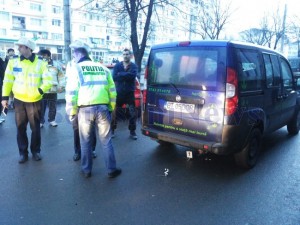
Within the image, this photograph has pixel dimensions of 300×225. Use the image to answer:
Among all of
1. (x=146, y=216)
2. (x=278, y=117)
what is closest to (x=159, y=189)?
(x=146, y=216)

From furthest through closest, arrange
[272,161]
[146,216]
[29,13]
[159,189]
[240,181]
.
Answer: [29,13], [272,161], [240,181], [159,189], [146,216]

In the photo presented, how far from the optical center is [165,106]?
456cm

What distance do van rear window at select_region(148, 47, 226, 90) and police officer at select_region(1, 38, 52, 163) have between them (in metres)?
1.73

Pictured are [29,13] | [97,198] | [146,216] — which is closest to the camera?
[146,216]

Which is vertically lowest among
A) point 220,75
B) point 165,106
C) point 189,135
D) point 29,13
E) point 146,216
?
point 146,216

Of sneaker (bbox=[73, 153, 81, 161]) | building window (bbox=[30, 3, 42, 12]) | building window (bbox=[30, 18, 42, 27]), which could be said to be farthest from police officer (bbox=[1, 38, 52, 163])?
building window (bbox=[30, 3, 42, 12])

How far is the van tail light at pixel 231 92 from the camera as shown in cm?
388

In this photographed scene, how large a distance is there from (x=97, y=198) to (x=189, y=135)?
1.60 meters

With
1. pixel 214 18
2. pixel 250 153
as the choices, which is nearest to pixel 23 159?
pixel 250 153

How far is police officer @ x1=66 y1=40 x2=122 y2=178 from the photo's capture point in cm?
388

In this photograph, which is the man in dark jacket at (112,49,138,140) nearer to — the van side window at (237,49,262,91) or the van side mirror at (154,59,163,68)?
the van side mirror at (154,59,163,68)

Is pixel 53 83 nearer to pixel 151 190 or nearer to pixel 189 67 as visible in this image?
pixel 189 67

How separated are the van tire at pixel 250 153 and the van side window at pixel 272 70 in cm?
87

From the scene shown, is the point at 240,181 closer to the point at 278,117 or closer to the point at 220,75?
the point at 220,75
